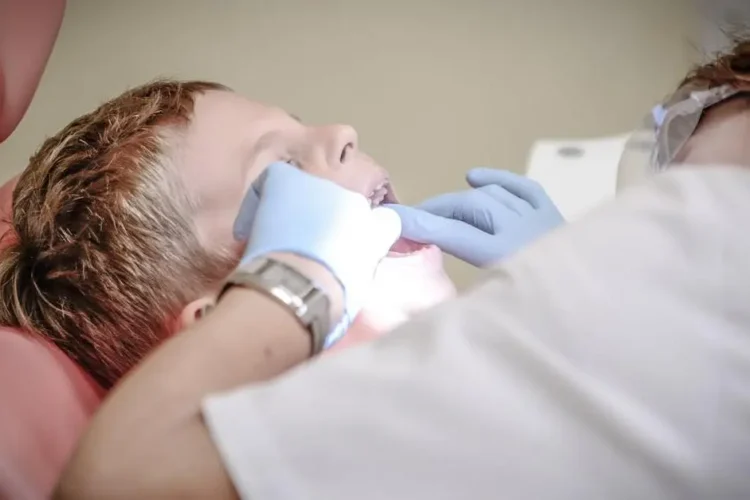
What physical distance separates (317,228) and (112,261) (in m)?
0.26

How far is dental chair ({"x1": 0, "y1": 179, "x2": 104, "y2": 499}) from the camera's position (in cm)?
66

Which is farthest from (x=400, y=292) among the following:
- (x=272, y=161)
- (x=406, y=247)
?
(x=272, y=161)

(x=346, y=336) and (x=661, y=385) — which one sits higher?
(x=661, y=385)

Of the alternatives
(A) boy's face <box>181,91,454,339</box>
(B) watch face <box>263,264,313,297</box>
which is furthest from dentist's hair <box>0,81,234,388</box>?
(B) watch face <box>263,264,313,297</box>

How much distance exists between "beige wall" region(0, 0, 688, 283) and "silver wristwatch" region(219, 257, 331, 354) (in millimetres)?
872

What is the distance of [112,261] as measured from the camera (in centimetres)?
82

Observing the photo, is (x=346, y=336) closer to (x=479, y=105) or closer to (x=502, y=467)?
(x=502, y=467)

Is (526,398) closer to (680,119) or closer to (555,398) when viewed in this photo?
(555,398)

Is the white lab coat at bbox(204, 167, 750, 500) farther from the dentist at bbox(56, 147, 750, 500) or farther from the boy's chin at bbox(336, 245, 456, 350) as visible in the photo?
the boy's chin at bbox(336, 245, 456, 350)

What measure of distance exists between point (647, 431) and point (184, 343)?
0.95 ft

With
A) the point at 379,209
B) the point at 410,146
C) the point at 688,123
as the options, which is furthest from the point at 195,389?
the point at 410,146

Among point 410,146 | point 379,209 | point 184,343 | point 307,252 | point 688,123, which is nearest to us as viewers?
point 184,343

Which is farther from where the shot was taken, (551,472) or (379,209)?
(379,209)

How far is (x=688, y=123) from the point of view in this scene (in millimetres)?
763
